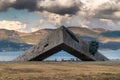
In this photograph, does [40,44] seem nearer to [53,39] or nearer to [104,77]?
[53,39]

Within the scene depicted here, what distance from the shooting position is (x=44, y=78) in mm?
28672

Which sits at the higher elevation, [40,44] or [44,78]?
[40,44]

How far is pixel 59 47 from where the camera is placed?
53.0 metres

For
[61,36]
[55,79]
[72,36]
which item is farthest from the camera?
[72,36]

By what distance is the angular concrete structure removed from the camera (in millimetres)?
52500

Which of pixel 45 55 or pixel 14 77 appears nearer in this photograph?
pixel 14 77

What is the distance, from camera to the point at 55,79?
28.0 meters

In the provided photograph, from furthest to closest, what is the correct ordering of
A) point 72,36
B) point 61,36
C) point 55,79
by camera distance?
1. point 72,36
2. point 61,36
3. point 55,79

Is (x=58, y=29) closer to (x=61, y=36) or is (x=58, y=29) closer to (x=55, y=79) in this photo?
(x=61, y=36)

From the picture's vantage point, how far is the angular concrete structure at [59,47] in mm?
52500

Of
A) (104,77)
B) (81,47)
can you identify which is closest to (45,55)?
(81,47)

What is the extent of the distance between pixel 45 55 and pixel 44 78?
2667 centimetres

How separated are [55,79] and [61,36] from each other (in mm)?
25276

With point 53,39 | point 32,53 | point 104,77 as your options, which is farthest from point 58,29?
point 104,77
